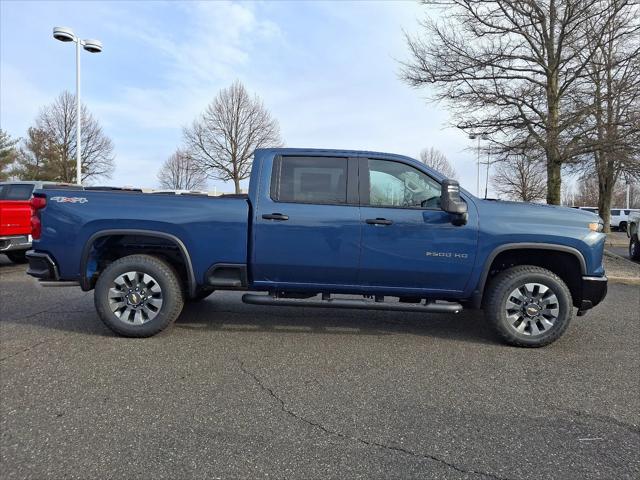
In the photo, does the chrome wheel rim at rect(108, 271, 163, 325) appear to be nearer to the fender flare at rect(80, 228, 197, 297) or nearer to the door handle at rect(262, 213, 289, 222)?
→ the fender flare at rect(80, 228, 197, 297)

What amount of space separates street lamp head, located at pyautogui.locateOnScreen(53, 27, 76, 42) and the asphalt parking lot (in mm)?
14180

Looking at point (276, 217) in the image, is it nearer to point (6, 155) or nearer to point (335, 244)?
point (335, 244)

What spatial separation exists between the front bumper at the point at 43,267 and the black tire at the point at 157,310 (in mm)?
466

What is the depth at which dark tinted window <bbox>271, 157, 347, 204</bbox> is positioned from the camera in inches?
177

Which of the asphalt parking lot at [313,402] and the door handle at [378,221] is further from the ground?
the door handle at [378,221]

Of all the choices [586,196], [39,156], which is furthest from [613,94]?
[586,196]

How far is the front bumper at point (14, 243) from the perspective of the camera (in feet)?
28.9

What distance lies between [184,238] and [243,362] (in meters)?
1.42

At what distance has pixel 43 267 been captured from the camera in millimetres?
4508

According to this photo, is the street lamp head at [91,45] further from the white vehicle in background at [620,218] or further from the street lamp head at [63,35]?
the white vehicle in background at [620,218]

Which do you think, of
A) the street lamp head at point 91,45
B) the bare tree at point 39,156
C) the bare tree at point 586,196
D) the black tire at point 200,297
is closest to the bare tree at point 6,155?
the bare tree at point 39,156

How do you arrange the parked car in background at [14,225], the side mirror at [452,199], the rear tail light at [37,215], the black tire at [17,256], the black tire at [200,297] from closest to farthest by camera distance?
the side mirror at [452,199] < the rear tail light at [37,215] < the black tire at [200,297] < the parked car in background at [14,225] < the black tire at [17,256]

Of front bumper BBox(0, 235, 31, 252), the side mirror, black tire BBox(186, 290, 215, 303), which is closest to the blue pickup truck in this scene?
the side mirror

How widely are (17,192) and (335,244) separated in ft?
31.6
